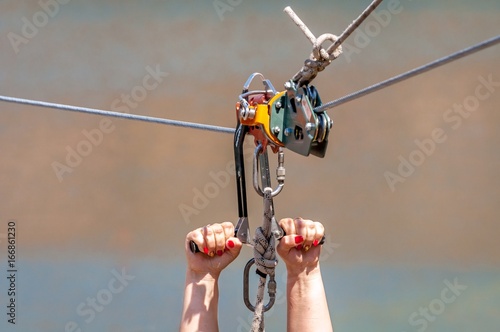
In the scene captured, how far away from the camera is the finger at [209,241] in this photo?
1157 mm

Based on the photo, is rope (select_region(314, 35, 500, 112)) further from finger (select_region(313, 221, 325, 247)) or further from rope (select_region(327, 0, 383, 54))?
finger (select_region(313, 221, 325, 247))

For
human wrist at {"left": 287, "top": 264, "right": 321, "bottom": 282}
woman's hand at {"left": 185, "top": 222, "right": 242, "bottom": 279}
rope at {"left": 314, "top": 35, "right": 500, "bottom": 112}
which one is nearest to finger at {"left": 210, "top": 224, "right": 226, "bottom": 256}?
woman's hand at {"left": 185, "top": 222, "right": 242, "bottom": 279}

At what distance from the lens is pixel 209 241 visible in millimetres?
1156

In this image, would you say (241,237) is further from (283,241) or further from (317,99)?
(317,99)

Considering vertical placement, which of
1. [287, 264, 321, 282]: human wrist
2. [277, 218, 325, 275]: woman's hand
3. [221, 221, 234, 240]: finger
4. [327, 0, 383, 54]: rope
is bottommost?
[287, 264, 321, 282]: human wrist

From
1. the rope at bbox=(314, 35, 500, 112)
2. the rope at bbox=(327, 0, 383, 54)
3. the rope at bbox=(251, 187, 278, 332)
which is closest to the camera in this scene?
the rope at bbox=(314, 35, 500, 112)

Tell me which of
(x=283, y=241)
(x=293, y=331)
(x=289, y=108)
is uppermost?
(x=289, y=108)

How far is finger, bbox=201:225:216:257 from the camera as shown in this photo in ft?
3.80

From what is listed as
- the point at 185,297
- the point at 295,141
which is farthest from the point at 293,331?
the point at 295,141

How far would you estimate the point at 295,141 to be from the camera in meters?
1.04

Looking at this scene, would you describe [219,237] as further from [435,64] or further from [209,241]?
[435,64]

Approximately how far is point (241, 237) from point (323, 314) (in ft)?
0.54

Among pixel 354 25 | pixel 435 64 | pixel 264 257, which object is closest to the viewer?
pixel 435 64

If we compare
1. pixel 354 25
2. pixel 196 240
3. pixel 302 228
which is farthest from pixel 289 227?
pixel 354 25
